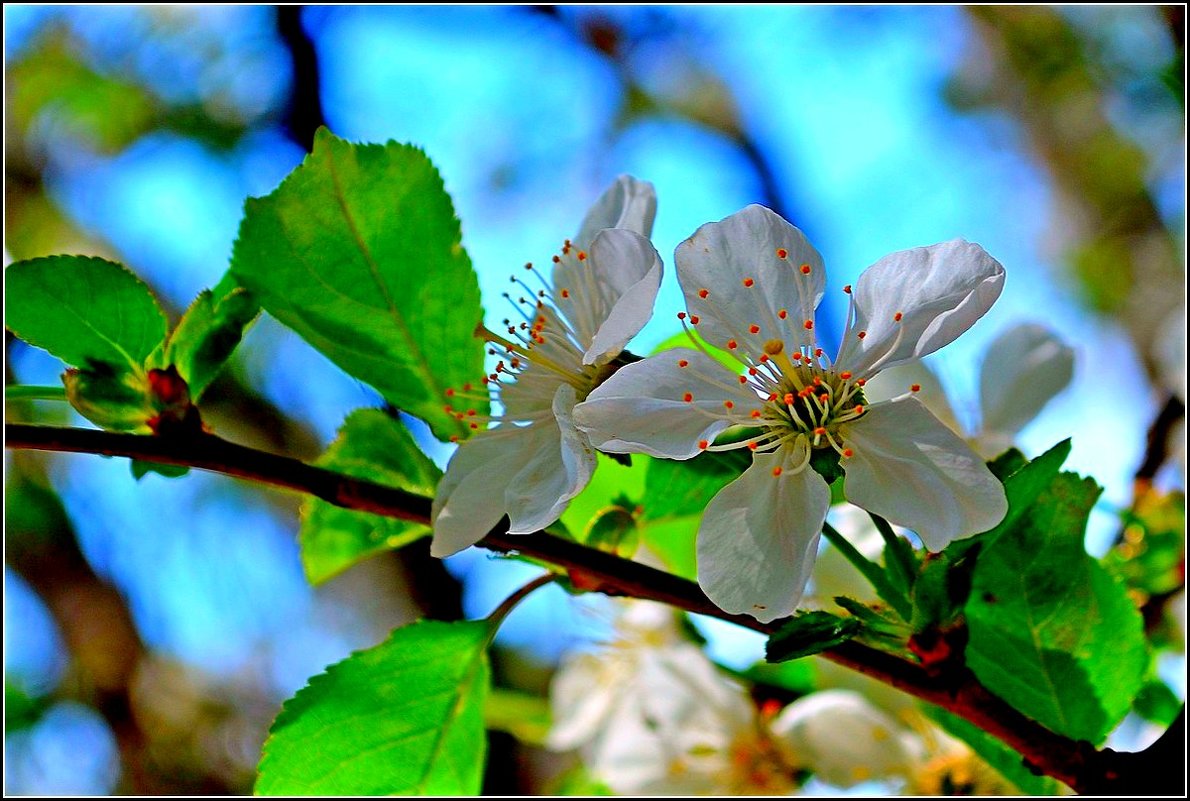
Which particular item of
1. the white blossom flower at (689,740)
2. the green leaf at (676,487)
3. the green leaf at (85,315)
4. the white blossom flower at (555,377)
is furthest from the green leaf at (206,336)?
the white blossom flower at (689,740)

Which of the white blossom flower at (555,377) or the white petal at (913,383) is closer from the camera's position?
the white blossom flower at (555,377)

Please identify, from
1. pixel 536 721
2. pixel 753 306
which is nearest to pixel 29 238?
pixel 536 721

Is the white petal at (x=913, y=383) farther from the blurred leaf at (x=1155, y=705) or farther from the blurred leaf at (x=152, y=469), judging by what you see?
the blurred leaf at (x=152, y=469)

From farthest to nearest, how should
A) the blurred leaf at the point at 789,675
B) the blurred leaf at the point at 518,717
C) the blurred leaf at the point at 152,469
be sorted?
the blurred leaf at the point at 518,717, the blurred leaf at the point at 789,675, the blurred leaf at the point at 152,469

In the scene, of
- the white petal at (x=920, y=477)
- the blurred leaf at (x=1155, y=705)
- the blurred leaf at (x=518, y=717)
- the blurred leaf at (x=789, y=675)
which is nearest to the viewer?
the white petal at (x=920, y=477)

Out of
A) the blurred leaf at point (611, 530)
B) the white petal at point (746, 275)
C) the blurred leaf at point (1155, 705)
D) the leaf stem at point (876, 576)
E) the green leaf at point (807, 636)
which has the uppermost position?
the white petal at point (746, 275)

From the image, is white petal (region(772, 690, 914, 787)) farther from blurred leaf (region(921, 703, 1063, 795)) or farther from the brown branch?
the brown branch
